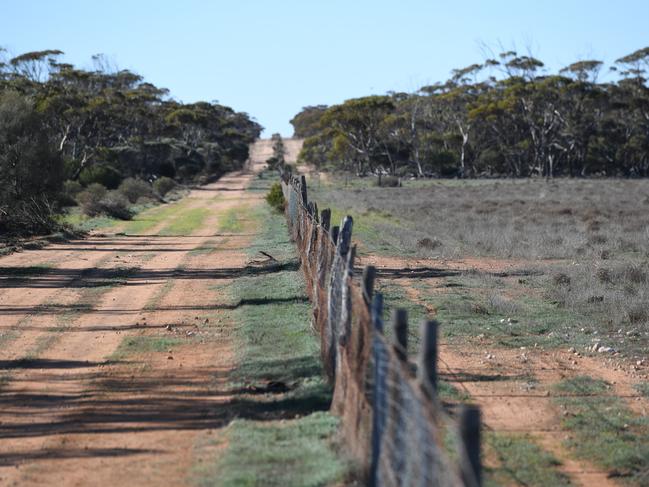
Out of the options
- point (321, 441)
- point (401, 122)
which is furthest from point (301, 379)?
point (401, 122)

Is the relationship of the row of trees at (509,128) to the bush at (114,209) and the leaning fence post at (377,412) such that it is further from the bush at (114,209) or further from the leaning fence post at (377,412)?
the leaning fence post at (377,412)

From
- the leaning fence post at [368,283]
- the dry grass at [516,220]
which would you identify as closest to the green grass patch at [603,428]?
the leaning fence post at [368,283]

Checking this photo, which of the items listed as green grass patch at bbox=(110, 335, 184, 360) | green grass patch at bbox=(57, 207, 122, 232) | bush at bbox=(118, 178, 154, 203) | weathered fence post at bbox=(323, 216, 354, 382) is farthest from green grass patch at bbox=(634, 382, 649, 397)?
bush at bbox=(118, 178, 154, 203)

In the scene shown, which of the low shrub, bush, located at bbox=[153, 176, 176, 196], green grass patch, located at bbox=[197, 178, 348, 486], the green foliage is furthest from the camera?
bush, located at bbox=[153, 176, 176, 196]

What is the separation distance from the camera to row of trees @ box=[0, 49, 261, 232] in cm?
2948

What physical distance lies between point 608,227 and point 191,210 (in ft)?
71.9

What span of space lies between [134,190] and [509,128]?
46.6 meters

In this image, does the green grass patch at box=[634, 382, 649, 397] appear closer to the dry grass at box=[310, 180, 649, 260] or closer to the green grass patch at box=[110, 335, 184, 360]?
the green grass patch at box=[110, 335, 184, 360]

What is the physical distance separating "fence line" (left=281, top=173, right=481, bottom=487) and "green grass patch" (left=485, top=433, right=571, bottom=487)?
34cm

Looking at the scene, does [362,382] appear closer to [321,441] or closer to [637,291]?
[321,441]

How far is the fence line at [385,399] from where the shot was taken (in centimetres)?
453

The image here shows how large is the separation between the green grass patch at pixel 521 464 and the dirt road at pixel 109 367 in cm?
227

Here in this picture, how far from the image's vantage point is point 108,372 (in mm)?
10820

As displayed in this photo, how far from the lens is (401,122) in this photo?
9162cm
